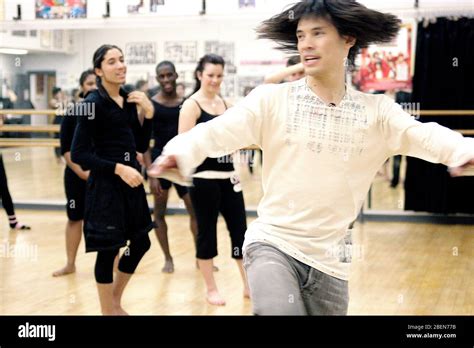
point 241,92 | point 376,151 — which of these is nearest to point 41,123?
point 241,92

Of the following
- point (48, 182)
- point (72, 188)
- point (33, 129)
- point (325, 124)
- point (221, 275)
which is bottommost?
point (48, 182)

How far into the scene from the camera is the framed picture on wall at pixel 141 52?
9.38 meters

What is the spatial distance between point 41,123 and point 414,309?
5.76m

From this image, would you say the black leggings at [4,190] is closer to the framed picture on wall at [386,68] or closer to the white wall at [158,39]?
the white wall at [158,39]

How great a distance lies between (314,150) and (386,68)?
6.55 metres

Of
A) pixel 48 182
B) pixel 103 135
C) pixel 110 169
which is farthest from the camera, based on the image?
pixel 48 182

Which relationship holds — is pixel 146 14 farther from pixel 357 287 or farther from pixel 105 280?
pixel 105 280

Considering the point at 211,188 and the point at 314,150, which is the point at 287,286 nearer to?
the point at 314,150

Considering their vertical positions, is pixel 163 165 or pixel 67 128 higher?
pixel 163 165

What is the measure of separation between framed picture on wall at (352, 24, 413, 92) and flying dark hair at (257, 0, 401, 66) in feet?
19.4

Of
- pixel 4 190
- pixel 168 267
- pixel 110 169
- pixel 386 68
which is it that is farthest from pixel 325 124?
pixel 386 68

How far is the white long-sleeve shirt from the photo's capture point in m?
2.47

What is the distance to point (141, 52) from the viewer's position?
9.40 m

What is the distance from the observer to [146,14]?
8.77 meters
